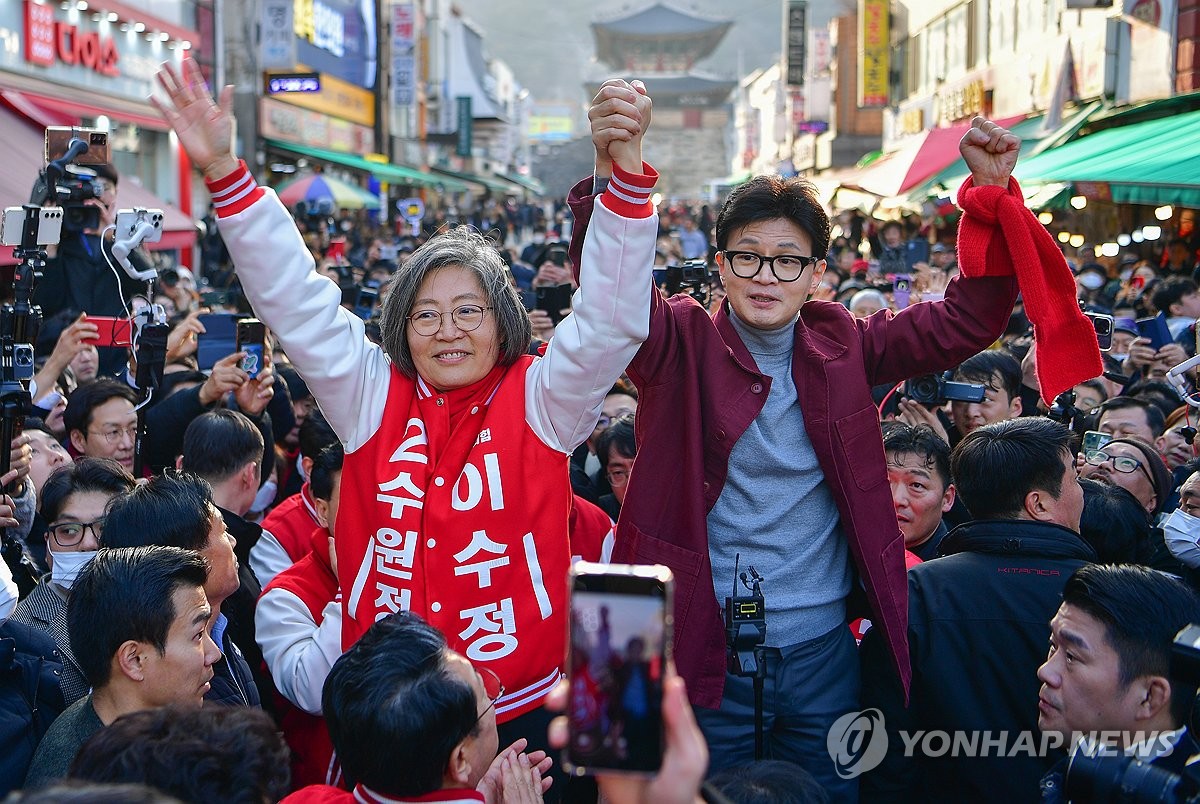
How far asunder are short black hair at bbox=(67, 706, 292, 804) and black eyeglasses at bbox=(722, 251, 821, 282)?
131cm

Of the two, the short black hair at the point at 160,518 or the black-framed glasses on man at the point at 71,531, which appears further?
the black-framed glasses on man at the point at 71,531

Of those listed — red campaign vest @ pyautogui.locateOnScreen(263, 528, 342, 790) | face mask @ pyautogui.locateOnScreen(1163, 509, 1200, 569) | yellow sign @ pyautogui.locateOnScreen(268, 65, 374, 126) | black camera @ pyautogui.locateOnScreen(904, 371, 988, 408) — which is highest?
yellow sign @ pyautogui.locateOnScreen(268, 65, 374, 126)

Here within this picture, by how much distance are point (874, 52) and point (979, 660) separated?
26487mm

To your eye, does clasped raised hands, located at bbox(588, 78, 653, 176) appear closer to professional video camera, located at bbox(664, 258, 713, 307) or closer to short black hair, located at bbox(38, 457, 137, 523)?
short black hair, located at bbox(38, 457, 137, 523)

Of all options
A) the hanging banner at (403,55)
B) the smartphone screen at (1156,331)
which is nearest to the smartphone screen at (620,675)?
the smartphone screen at (1156,331)

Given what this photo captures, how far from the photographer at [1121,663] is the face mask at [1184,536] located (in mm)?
421

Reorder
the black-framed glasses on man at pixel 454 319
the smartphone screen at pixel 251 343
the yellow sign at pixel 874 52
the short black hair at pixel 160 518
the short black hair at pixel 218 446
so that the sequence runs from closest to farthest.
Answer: the black-framed glasses on man at pixel 454 319 → the short black hair at pixel 160 518 → the short black hair at pixel 218 446 → the smartphone screen at pixel 251 343 → the yellow sign at pixel 874 52

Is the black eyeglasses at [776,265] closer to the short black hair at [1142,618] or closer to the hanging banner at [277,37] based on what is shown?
the short black hair at [1142,618]

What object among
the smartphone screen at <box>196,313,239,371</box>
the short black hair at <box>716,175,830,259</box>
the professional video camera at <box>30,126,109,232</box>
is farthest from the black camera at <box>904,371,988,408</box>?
the professional video camera at <box>30,126,109,232</box>

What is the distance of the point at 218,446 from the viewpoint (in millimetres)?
3480

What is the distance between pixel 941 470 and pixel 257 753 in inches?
86.6

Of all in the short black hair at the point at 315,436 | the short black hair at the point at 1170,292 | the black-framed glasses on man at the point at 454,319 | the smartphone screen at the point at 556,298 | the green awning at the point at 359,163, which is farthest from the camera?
the green awning at the point at 359,163

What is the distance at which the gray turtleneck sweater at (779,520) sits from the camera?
2441 mm

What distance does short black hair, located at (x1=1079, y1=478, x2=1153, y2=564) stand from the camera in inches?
127
